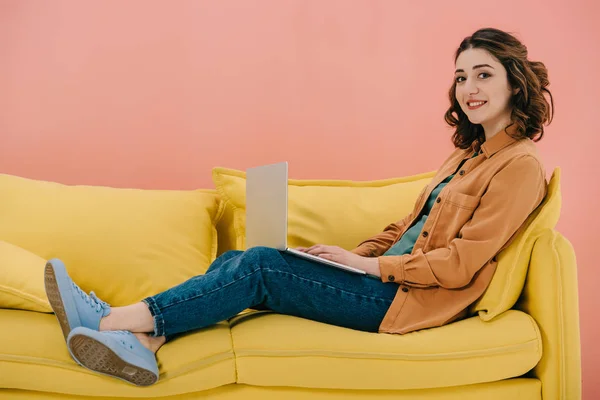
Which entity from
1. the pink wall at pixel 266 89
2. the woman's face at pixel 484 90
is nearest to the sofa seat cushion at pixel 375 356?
the woman's face at pixel 484 90

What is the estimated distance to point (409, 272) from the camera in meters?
1.64

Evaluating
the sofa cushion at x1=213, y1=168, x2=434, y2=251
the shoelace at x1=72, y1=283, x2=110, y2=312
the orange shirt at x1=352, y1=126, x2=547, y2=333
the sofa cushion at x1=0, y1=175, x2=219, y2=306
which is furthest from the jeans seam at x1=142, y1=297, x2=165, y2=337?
the sofa cushion at x1=213, y1=168, x2=434, y2=251

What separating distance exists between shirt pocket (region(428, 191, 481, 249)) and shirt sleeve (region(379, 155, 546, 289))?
0.02 metres

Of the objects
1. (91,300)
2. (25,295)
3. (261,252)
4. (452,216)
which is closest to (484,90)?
(452,216)

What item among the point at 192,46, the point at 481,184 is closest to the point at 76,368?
the point at 481,184

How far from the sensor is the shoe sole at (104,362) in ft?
4.44

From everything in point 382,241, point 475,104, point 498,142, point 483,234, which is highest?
point 475,104

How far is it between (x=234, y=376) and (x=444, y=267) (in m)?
0.62

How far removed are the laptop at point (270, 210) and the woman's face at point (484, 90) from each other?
60 cm

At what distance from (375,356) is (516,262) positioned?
1.54 feet

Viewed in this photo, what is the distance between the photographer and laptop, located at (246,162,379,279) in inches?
63.0

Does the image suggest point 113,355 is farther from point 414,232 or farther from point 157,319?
point 414,232

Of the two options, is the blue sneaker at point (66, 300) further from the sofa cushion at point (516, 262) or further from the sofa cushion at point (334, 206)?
the sofa cushion at point (516, 262)

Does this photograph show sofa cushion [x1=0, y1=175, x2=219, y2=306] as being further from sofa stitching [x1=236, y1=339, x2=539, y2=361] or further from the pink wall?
sofa stitching [x1=236, y1=339, x2=539, y2=361]
